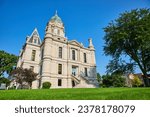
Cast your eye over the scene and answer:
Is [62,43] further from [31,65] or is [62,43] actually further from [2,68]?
[2,68]

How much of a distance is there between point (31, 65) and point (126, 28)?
23386 millimetres

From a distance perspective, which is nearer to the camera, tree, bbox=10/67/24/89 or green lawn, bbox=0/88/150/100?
green lawn, bbox=0/88/150/100

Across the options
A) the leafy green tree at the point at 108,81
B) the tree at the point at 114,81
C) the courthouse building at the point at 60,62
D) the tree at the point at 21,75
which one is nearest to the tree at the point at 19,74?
the tree at the point at 21,75

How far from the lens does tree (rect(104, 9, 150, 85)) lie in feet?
76.6

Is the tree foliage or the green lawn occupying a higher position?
the tree foliage

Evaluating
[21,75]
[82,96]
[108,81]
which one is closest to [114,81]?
[108,81]

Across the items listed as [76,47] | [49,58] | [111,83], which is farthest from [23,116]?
[111,83]

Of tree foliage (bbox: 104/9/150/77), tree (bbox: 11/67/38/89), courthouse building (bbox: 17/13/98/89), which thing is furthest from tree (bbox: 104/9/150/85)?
tree (bbox: 11/67/38/89)

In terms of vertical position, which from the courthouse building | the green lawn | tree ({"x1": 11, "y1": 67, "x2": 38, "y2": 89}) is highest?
the courthouse building

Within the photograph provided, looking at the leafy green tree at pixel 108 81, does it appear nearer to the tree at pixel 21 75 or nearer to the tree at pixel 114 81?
the tree at pixel 114 81

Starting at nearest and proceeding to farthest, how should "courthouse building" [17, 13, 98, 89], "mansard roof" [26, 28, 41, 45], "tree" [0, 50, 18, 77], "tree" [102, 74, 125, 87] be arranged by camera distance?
"courthouse building" [17, 13, 98, 89], "tree" [0, 50, 18, 77], "mansard roof" [26, 28, 41, 45], "tree" [102, 74, 125, 87]

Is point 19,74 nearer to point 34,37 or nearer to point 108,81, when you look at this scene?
point 34,37

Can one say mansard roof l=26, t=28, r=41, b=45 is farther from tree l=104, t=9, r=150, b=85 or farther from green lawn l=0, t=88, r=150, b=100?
green lawn l=0, t=88, r=150, b=100

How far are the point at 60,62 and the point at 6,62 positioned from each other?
61.9 feet
